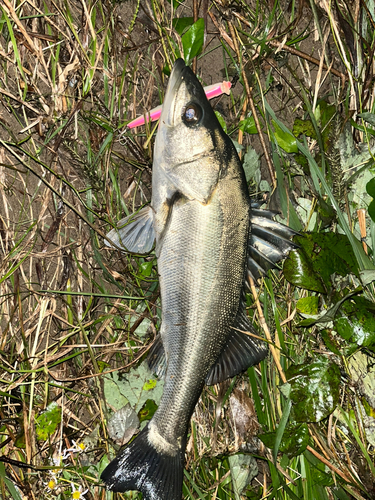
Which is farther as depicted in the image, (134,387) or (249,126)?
(249,126)

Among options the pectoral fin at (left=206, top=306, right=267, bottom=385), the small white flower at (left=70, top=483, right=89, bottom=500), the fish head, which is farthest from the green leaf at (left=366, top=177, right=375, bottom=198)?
the small white flower at (left=70, top=483, right=89, bottom=500)

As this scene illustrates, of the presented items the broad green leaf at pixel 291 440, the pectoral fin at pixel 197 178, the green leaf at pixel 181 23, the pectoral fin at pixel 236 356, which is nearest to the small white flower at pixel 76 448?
the pectoral fin at pixel 236 356

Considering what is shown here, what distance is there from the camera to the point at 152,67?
290 cm

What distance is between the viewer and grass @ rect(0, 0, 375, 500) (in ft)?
8.95

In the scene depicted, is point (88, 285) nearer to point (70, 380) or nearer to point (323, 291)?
point (70, 380)

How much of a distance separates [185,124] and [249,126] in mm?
642

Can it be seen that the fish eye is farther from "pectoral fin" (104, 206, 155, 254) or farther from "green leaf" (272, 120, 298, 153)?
"green leaf" (272, 120, 298, 153)

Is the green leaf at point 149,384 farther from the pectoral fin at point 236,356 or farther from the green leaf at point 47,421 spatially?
the green leaf at point 47,421

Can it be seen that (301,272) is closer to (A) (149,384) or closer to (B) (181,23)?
(A) (149,384)

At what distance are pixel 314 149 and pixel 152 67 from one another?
1170mm

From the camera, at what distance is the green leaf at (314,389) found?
106 inches

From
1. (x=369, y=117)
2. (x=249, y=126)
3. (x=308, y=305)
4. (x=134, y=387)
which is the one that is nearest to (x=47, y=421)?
(x=134, y=387)

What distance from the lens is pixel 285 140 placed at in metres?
2.88

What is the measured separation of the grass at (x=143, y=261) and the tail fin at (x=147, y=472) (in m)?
0.23
